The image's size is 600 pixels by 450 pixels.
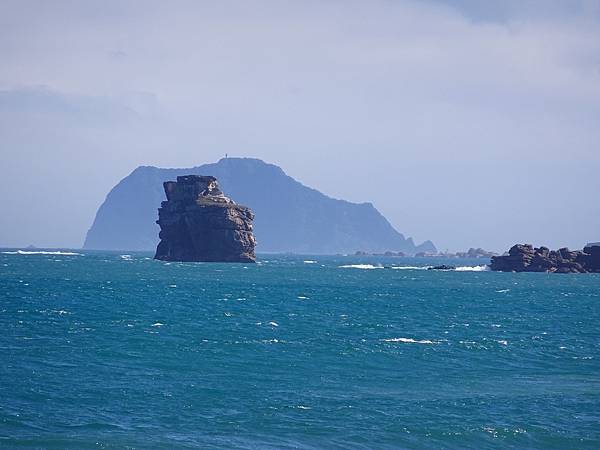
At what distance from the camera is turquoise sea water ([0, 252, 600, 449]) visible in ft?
111

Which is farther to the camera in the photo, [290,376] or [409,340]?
[409,340]

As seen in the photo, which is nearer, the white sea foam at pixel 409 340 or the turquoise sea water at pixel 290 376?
the turquoise sea water at pixel 290 376

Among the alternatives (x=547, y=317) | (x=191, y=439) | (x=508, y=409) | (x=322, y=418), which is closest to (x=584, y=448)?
(x=508, y=409)

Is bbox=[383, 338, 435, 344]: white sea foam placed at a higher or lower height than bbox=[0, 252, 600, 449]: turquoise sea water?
higher

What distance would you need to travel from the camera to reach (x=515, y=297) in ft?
363

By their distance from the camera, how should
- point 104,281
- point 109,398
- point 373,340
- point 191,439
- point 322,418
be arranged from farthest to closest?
point 104,281
point 373,340
point 109,398
point 322,418
point 191,439

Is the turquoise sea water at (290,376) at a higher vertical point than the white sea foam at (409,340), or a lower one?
lower

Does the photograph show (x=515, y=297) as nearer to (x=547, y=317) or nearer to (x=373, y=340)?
(x=547, y=317)

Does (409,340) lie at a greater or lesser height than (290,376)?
greater

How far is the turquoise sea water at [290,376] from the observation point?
33938 mm

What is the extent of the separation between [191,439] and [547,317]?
186 feet

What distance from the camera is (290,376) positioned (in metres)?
45.7

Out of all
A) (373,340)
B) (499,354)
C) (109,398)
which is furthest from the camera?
(373,340)

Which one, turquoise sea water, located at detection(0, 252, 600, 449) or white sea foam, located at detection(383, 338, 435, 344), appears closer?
turquoise sea water, located at detection(0, 252, 600, 449)
